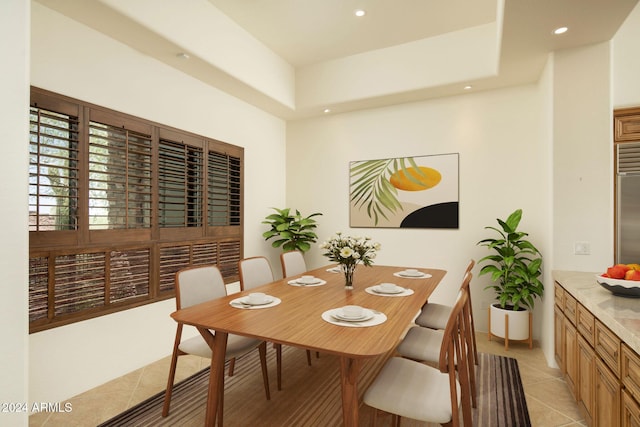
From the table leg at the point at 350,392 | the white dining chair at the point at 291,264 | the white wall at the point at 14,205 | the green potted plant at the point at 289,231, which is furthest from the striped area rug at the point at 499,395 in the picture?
the white wall at the point at 14,205

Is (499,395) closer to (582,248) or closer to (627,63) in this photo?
(582,248)

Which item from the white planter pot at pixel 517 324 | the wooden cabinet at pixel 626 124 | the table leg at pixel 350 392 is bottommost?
the white planter pot at pixel 517 324

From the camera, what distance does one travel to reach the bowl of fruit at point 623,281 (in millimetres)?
1976

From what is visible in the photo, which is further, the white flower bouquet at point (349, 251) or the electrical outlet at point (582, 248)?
the electrical outlet at point (582, 248)

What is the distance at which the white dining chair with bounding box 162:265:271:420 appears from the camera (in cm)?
223

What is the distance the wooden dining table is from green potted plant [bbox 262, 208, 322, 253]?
6.56 ft

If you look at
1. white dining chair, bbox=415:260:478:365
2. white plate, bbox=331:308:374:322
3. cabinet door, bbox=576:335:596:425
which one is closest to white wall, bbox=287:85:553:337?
white dining chair, bbox=415:260:478:365

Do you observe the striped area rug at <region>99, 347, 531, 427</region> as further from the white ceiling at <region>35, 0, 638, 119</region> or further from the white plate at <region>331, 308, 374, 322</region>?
the white ceiling at <region>35, 0, 638, 119</region>

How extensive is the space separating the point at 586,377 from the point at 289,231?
3.36 meters

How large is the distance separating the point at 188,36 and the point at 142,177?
1341 millimetres

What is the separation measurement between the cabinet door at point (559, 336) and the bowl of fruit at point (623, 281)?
66 centimetres

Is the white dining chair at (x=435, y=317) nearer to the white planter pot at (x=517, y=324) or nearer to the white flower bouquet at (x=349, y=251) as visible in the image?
the white flower bouquet at (x=349, y=251)

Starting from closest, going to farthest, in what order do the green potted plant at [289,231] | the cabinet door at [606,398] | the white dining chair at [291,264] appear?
the cabinet door at [606,398] → the white dining chair at [291,264] → the green potted plant at [289,231]

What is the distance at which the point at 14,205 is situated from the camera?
168cm
